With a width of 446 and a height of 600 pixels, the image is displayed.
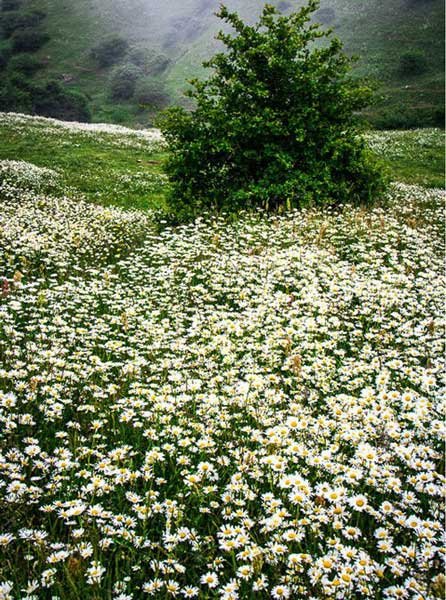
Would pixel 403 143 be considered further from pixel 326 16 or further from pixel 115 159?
pixel 326 16

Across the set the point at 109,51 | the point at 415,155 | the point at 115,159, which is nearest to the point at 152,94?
the point at 109,51

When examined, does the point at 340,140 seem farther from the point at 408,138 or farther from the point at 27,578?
the point at 408,138

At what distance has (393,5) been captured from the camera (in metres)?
92.5

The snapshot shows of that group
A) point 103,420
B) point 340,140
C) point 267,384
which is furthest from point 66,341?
point 340,140

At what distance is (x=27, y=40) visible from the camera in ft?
370

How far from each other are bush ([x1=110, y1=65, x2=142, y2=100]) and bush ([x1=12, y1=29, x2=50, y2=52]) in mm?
34143

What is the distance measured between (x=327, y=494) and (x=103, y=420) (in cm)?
212

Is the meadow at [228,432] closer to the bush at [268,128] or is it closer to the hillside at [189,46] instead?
the bush at [268,128]

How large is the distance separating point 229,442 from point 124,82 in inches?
4062

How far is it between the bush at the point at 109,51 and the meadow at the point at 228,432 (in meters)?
124

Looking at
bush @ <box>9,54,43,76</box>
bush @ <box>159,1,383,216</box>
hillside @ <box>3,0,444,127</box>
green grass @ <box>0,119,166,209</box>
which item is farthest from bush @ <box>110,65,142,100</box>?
bush @ <box>159,1,383,216</box>

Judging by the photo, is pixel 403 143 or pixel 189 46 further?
pixel 189 46

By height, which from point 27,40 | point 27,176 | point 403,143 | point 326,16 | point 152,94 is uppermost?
point 27,40

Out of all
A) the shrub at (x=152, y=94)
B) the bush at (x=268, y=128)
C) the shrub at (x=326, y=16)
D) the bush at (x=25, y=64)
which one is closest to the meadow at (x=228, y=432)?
the bush at (x=268, y=128)
